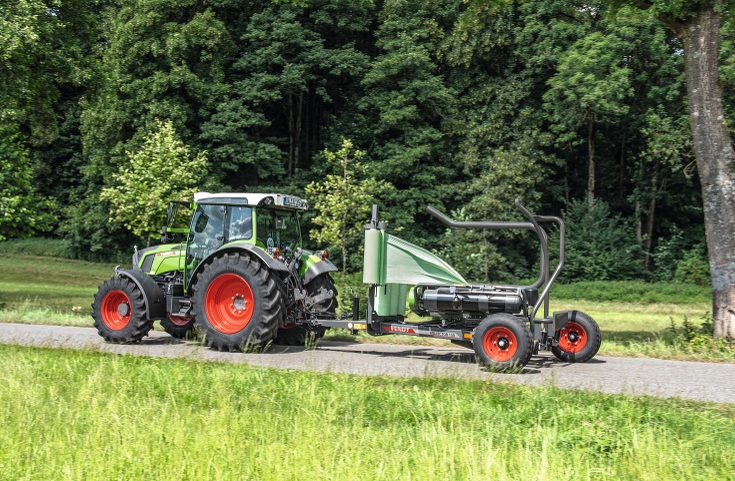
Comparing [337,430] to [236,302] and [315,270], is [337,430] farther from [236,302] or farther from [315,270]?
[315,270]

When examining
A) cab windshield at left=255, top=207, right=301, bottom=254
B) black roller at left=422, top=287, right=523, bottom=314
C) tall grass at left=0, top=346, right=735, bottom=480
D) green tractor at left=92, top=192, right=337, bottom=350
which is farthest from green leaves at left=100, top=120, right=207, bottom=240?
tall grass at left=0, top=346, right=735, bottom=480

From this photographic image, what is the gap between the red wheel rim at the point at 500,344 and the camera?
7441mm

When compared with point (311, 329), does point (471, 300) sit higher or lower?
higher

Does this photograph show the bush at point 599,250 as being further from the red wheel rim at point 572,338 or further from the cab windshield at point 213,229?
the cab windshield at point 213,229

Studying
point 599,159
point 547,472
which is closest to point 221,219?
point 547,472

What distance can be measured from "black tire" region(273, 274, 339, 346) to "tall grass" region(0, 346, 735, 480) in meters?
2.99

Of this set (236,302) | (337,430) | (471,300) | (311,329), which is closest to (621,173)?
(311,329)

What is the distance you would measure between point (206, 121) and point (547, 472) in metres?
31.1

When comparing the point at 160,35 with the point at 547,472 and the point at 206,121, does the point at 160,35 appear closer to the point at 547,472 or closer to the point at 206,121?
the point at 206,121

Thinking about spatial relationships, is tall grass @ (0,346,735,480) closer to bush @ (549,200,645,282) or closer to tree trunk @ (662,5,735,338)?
tree trunk @ (662,5,735,338)

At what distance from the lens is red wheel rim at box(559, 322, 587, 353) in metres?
8.42

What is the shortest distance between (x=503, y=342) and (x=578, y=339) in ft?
4.99

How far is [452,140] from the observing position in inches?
1308

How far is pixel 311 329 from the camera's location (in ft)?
31.7
